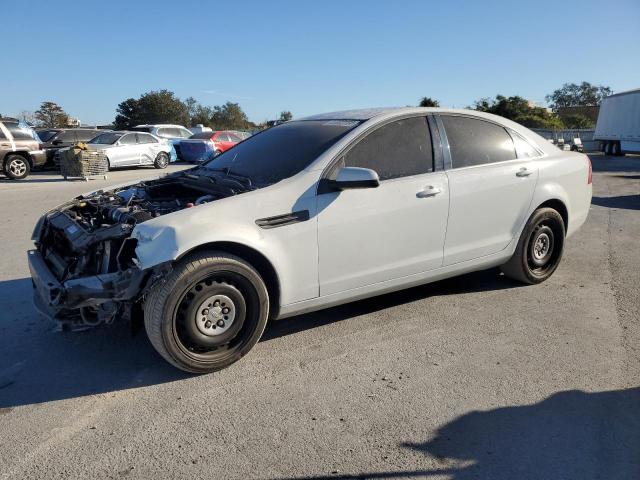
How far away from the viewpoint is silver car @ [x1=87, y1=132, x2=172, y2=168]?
1805 centimetres

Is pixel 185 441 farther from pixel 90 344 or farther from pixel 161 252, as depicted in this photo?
pixel 90 344

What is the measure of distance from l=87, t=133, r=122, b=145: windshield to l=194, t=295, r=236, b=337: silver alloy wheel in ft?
54.5

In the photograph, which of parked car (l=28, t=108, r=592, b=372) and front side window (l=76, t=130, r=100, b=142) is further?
front side window (l=76, t=130, r=100, b=142)

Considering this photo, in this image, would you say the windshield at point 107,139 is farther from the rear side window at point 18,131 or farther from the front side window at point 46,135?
the rear side window at point 18,131

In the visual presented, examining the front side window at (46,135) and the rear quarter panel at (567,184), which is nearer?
the rear quarter panel at (567,184)

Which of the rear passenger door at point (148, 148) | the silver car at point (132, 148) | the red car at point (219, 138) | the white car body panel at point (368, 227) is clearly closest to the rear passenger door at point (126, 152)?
the silver car at point (132, 148)

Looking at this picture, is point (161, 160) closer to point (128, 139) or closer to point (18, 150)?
point (128, 139)

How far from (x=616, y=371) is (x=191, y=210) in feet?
9.72

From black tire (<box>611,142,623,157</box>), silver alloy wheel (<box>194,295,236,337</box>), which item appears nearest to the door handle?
silver alloy wheel (<box>194,295,236,337</box>)

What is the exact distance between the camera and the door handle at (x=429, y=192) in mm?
4016

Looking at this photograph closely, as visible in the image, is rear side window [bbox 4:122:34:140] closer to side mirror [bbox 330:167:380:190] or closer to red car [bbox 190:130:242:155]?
red car [bbox 190:130:242:155]

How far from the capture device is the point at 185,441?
2.72 meters

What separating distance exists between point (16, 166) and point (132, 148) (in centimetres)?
403

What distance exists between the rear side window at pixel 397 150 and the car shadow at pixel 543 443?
187cm
